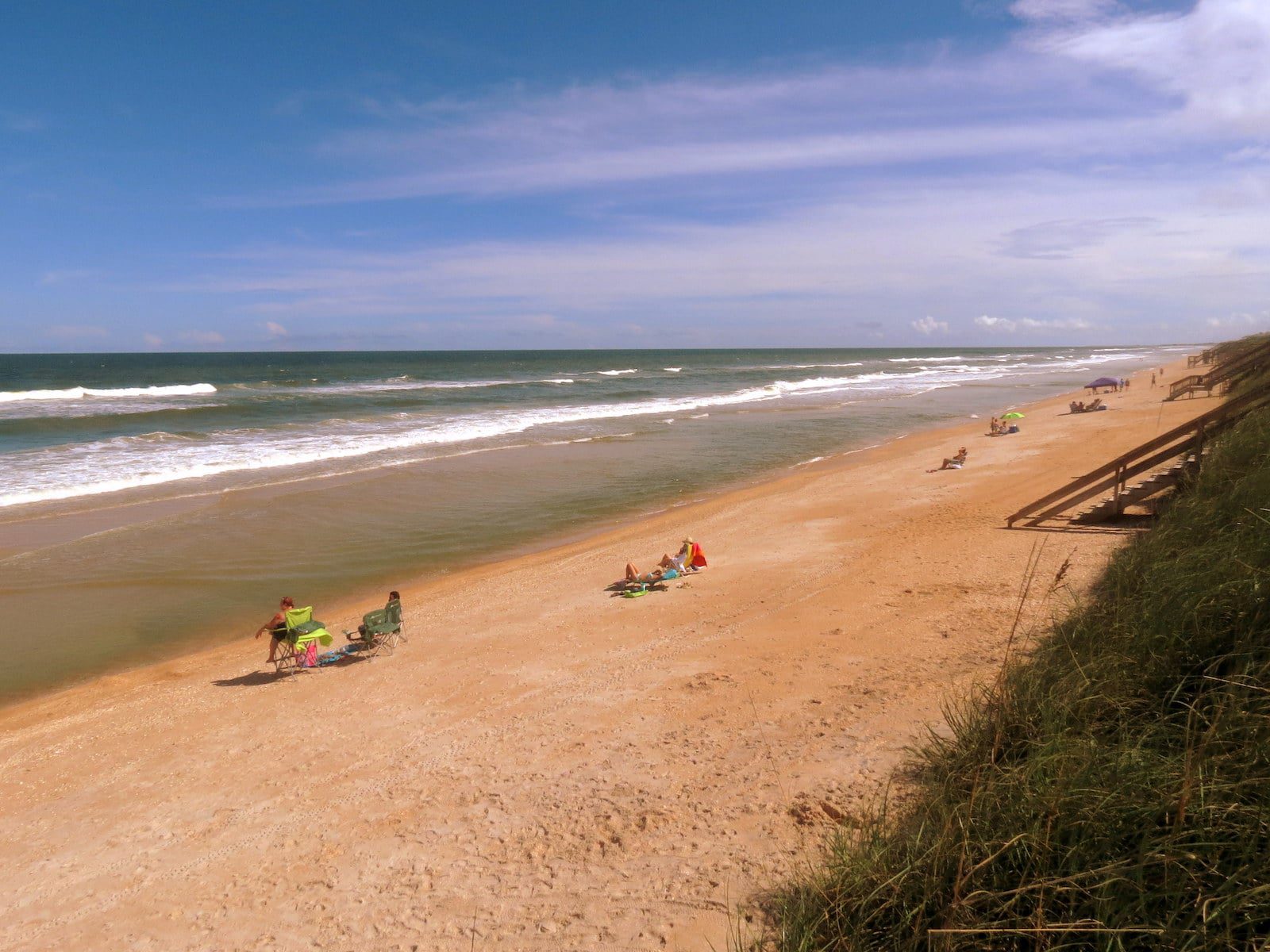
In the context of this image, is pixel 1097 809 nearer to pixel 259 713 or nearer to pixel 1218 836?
pixel 1218 836

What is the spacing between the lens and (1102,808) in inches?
111

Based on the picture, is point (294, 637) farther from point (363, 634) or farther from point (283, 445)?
point (283, 445)

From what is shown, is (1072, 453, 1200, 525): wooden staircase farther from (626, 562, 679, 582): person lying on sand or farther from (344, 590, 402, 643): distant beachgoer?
(344, 590, 402, 643): distant beachgoer

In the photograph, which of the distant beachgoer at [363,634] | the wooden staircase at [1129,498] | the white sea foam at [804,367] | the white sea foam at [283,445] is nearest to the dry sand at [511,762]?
the distant beachgoer at [363,634]

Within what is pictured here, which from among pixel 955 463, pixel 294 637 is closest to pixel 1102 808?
pixel 294 637

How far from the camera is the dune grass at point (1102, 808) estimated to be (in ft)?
8.16

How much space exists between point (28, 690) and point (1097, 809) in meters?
9.65

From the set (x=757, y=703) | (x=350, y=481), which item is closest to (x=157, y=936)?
(x=757, y=703)

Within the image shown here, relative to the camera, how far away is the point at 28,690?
818cm

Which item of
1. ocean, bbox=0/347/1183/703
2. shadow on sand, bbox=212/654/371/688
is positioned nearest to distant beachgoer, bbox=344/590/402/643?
shadow on sand, bbox=212/654/371/688

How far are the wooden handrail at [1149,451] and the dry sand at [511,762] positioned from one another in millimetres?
1063

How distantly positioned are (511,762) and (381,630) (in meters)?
3.21

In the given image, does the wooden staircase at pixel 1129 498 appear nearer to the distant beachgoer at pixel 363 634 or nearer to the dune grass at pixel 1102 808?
the dune grass at pixel 1102 808

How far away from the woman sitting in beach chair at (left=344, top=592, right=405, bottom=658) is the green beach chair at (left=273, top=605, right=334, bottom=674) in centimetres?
32
